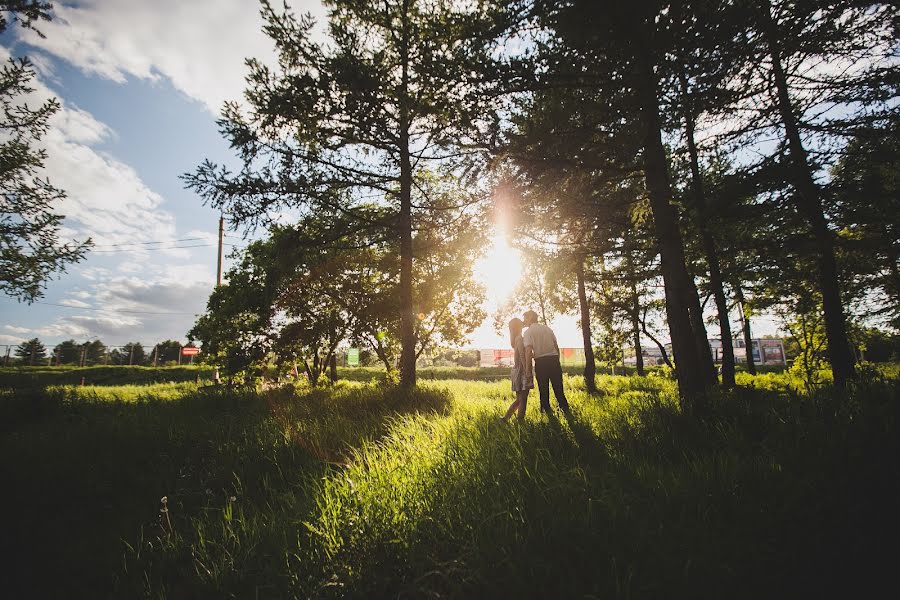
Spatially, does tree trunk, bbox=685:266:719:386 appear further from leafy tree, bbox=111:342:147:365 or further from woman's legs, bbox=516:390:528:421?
leafy tree, bbox=111:342:147:365

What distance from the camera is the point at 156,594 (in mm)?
2230

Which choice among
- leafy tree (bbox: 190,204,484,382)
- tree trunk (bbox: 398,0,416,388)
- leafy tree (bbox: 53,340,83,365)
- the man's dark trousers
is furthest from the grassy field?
leafy tree (bbox: 53,340,83,365)

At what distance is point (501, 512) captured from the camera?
2199mm

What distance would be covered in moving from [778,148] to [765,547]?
659 cm

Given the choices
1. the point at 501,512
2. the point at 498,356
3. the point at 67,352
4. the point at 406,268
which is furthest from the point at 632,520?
the point at 67,352

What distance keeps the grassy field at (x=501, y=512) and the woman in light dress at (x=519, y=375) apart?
43.8 inches

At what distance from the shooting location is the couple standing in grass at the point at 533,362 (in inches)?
233

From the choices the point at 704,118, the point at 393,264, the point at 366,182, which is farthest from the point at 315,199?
the point at 704,118

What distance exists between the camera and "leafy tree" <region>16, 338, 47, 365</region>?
3294 cm

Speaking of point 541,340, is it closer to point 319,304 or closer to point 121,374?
point 319,304

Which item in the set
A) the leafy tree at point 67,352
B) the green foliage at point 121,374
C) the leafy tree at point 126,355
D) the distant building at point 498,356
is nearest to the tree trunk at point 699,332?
the distant building at point 498,356

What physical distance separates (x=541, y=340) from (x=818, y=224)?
6087 mm

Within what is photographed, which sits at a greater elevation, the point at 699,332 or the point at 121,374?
the point at 699,332

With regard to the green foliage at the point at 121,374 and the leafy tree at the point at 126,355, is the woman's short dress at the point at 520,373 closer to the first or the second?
the green foliage at the point at 121,374
